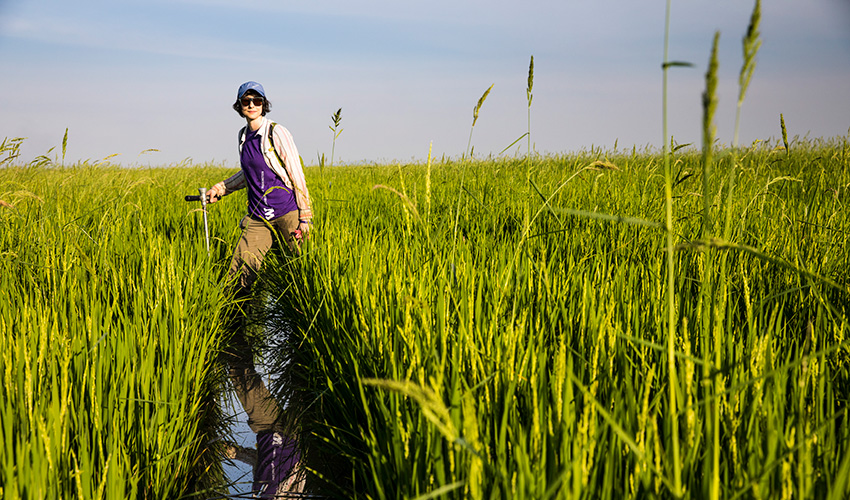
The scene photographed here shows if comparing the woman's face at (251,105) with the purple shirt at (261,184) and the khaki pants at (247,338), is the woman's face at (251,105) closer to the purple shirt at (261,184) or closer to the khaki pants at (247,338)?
the purple shirt at (261,184)

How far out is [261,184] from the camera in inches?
148

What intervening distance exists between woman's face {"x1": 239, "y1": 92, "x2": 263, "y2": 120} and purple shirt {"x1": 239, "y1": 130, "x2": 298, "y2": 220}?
0.13 metres

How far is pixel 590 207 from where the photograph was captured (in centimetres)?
401

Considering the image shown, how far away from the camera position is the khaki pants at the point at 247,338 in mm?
2351

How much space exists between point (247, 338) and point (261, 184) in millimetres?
1199

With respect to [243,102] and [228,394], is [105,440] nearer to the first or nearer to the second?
[228,394]

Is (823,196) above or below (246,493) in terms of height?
above

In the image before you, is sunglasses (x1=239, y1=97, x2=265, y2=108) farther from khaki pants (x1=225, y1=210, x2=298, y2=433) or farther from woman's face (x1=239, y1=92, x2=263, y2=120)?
khaki pants (x1=225, y1=210, x2=298, y2=433)

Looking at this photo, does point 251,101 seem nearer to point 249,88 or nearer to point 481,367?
point 249,88

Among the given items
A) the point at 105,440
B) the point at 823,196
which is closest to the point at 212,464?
the point at 105,440

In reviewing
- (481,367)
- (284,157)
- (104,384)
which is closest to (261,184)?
(284,157)

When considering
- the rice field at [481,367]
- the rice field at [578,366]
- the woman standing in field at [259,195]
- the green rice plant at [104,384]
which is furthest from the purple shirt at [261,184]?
the green rice plant at [104,384]

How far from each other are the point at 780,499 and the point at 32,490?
155 cm

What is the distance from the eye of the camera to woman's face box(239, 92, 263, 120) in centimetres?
366
